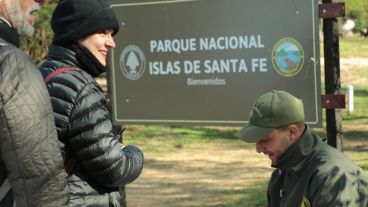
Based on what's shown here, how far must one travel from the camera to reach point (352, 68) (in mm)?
29141

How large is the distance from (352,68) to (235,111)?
24512 millimetres

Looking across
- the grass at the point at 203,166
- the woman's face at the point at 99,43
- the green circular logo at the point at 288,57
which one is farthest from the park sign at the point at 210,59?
the grass at the point at 203,166

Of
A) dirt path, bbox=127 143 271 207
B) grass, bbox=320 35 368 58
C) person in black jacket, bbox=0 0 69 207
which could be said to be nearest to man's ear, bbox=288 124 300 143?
person in black jacket, bbox=0 0 69 207

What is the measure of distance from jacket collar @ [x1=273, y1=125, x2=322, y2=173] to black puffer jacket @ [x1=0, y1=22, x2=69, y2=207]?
0.93m

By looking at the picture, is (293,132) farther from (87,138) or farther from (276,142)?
(87,138)

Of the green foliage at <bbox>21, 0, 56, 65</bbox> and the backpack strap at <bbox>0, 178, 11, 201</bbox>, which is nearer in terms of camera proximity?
the backpack strap at <bbox>0, 178, 11, 201</bbox>

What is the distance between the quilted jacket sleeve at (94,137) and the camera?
2803 millimetres

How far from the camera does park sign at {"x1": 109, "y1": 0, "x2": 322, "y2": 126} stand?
524 centimetres

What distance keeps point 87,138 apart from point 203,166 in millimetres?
8753

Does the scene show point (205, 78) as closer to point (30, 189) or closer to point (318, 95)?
point (318, 95)

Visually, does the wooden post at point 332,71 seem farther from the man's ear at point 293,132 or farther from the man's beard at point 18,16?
the man's beard at point 18,16

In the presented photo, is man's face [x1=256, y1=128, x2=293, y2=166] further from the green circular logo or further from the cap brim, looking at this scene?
the green circular logo

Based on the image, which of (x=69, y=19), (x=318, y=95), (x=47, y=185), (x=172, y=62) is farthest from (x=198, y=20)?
(x=47, y=185)

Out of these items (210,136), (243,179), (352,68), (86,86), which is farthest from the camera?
(352,68)
